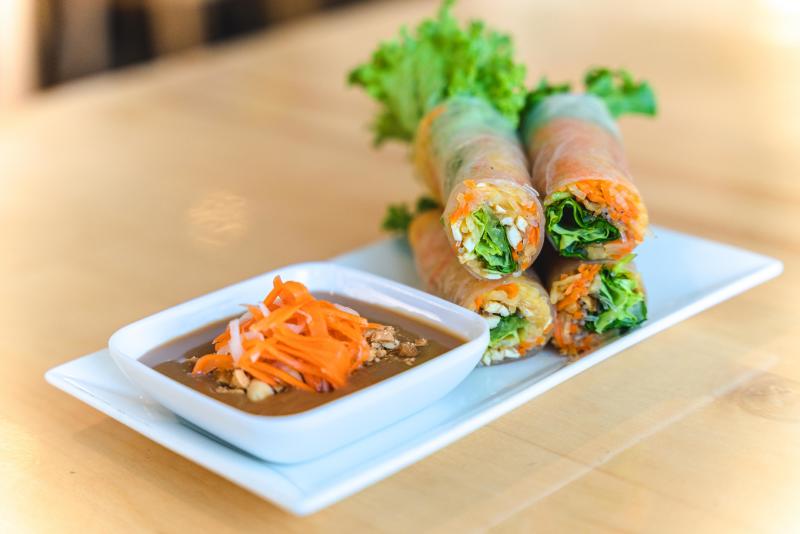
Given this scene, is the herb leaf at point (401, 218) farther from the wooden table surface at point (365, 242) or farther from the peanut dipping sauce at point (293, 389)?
the peanut dipping sauce at point (293, 389)

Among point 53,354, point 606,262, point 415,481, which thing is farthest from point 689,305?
point 53,354

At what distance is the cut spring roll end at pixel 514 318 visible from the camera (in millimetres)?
1777

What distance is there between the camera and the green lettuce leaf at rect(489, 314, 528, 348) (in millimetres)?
1788

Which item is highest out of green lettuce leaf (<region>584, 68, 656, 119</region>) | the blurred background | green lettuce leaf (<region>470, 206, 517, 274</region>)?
green lettuce leaf (<region>584, 68, 656, 119</region>)

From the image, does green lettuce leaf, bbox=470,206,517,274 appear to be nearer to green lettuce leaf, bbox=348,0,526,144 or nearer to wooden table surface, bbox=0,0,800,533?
wooden table surface, bbox=0,0,800,533

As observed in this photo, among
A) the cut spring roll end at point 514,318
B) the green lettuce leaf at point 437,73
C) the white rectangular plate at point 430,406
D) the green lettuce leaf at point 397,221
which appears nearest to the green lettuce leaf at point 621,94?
the green lettuce leaf at point 437,73

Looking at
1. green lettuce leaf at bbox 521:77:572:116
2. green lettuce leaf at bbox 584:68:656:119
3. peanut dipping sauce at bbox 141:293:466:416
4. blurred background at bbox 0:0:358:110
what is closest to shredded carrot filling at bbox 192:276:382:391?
peanut dipping sauce at bbox 141:293:466:416

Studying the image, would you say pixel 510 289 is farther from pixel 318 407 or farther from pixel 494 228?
pixel 318 407

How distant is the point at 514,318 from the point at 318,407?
465 mm

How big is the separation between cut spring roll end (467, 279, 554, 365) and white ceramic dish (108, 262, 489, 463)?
0.29ft

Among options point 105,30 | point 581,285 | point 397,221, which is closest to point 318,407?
point 581,285

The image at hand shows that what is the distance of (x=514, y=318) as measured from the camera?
1801 mm

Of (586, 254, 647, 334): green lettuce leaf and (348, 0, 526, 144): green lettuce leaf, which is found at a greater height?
(348, 0, 526, 144): green lettuce leaf

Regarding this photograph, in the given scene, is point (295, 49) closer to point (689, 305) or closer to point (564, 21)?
point (564, 21)
